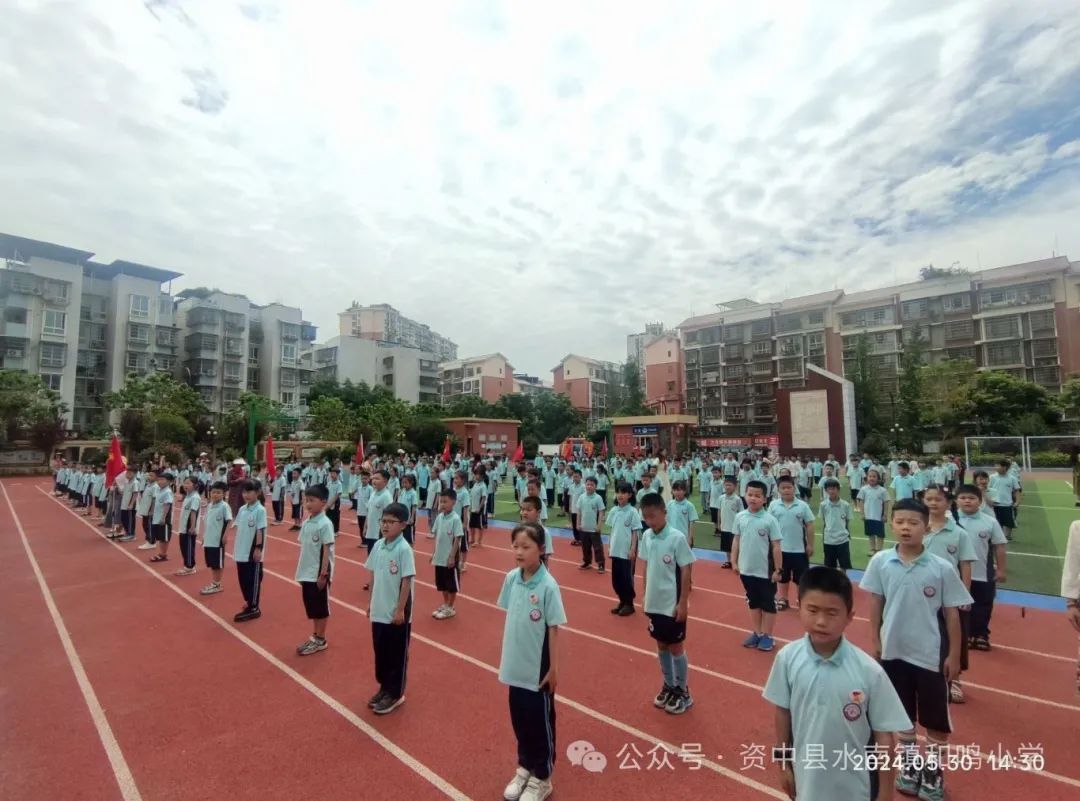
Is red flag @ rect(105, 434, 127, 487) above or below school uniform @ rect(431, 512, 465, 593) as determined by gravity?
above

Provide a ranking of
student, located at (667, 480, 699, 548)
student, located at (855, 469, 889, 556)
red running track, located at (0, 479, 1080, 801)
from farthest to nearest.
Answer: student, located at (855, 469, 889, 556)
student, located at (667, 480, 699, 548)
red running track, located at (0, 479, 1080, 801)

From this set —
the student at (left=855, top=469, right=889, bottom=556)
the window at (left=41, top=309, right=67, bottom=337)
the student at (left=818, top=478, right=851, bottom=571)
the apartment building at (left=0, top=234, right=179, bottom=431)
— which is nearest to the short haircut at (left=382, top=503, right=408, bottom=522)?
the student at (left=818, top=478, right=851, bottom=571)

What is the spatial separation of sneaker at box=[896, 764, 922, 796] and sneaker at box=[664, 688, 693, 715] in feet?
4.71

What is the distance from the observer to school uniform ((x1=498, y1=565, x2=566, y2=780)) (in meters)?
3.28

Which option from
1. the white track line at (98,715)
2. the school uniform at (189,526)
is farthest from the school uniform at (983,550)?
the school uniform at (189,526)

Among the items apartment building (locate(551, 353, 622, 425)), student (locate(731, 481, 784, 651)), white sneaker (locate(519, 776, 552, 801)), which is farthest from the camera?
apartment building (locate(551, 353, 622, 425))

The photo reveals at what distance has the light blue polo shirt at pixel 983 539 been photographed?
5.07 m

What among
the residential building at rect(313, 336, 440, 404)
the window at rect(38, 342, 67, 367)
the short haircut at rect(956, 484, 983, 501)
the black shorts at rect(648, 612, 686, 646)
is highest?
the residential building at rect(313, 336, 440, 404)

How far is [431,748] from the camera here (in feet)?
12.7

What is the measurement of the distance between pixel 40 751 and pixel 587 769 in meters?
3.93

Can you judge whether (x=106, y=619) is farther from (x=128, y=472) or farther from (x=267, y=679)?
(x=128, y=472)

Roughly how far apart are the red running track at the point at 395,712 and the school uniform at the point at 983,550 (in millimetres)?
658

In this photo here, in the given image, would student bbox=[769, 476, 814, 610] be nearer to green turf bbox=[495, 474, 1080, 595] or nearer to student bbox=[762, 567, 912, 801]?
green turf bbox=[495, 474, 1080, 595]

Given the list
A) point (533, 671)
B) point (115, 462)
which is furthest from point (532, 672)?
point (115, 462)
